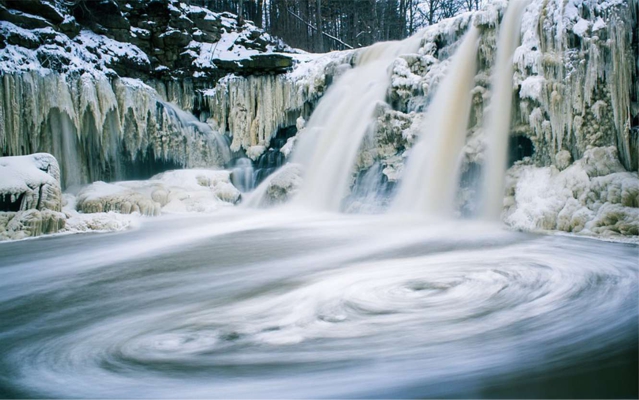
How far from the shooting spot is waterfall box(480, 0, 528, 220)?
639 centimetres

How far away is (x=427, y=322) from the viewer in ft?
9.25

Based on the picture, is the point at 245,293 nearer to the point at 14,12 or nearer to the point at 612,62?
the point at 612,62

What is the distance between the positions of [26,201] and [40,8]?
6.08 meters

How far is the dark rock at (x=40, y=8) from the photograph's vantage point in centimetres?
1031

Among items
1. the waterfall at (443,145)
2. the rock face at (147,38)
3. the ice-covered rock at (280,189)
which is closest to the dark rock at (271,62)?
the rock face at (147,38)

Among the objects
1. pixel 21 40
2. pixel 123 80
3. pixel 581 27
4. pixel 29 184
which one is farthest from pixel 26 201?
pixel 581 27

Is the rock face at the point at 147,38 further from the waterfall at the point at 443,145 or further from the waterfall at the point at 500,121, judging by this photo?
the waterfall at the point at 500,121

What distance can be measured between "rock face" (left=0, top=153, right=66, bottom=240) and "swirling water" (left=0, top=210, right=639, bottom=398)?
1.32 metres

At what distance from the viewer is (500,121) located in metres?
6.46

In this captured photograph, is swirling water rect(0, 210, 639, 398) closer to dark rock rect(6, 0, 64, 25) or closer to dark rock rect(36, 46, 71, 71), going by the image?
dark rock rect(36, 46, 71, 71)

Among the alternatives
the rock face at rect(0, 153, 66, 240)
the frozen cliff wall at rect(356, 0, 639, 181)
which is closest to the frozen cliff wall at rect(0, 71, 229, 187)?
the rock face at rect(0, 153, 66, 240)

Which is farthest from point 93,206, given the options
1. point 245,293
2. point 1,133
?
point 245,293

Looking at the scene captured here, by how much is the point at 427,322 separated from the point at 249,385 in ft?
3.80

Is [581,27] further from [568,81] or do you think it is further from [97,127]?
[97,127]
